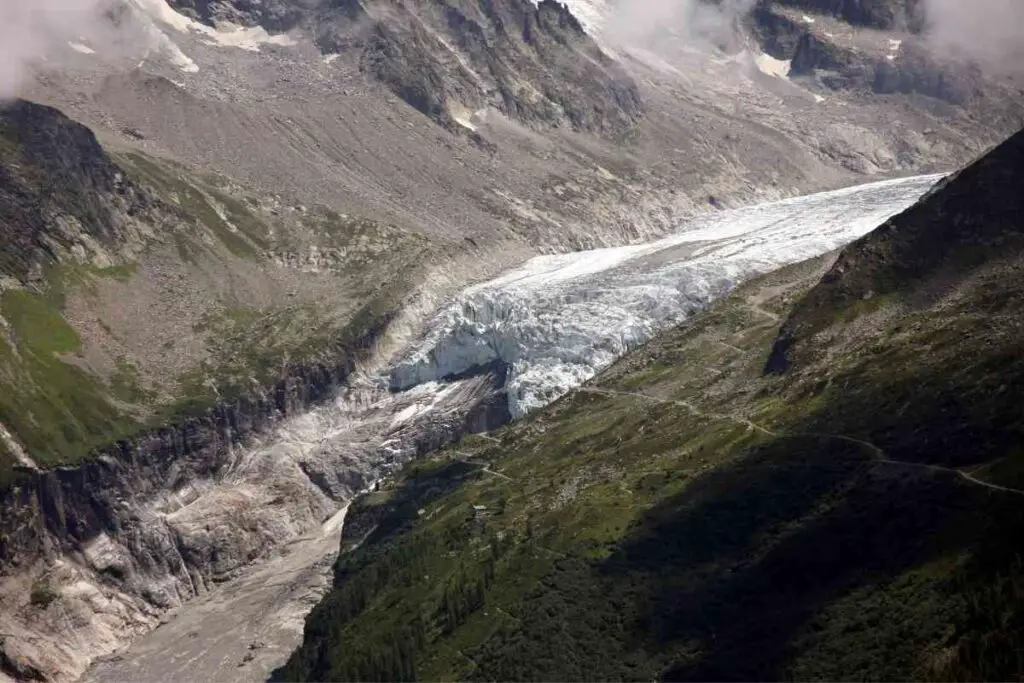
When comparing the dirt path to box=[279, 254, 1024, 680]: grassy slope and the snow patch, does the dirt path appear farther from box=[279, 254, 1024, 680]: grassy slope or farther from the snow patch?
the snow patch

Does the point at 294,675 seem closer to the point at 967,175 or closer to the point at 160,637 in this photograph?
the point at 160,637

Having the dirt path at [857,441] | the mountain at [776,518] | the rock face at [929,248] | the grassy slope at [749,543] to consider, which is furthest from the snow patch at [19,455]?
the rock face at [929,248]

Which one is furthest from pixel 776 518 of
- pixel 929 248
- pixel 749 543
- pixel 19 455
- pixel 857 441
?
pixel 19 455

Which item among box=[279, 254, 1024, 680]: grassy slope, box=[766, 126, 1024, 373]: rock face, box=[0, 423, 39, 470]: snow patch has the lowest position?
box=[0, 423, 39, 470]: snow patch

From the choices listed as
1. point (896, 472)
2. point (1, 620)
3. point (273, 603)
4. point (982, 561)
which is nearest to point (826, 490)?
point (896, 472)

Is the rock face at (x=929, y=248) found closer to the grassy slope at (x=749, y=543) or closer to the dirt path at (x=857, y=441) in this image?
the grassy slope at (x=749, y=543)

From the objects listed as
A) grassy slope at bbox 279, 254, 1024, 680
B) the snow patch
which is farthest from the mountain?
the snow patch
